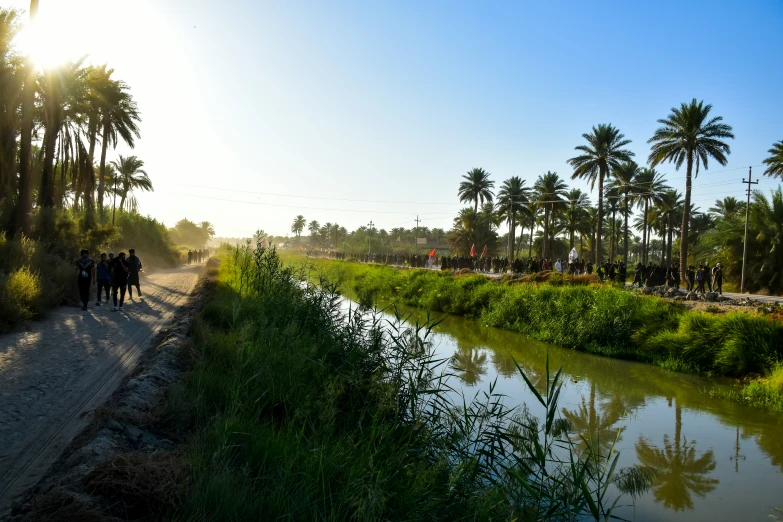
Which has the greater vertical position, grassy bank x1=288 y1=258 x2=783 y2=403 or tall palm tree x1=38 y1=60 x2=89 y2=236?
tall palm tree x1=38 y1=60 x2=89 y2=236

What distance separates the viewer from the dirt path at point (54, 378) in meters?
4.38

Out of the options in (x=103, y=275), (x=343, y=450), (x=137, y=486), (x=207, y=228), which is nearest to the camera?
(x=137, y=486)

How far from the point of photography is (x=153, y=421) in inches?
199

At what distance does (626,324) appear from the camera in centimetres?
1778

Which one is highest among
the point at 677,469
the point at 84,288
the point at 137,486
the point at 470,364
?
the point at 84,288

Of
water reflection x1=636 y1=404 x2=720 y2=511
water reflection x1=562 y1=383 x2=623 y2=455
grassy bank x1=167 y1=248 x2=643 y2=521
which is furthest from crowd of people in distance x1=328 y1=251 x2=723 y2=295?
grassy bank x1=167 y1=248 x2=643 y2=521

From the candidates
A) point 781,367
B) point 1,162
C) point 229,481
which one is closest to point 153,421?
point 229,481

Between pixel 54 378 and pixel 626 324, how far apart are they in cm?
1660

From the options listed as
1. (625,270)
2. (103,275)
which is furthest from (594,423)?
(625,270)

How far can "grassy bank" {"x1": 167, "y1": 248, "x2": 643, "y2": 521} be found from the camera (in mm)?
3682

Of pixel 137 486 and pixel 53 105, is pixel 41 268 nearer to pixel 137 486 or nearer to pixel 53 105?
pixel 53 105

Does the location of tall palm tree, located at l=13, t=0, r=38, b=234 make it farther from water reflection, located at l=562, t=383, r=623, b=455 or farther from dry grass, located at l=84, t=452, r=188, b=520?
water reflection, located at l=562, t=383, r=623, b=455

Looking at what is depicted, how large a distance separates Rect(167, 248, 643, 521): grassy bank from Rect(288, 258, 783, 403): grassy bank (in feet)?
7.56

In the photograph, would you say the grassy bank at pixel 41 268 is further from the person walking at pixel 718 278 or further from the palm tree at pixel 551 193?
the palm tree at pixel 551 193
